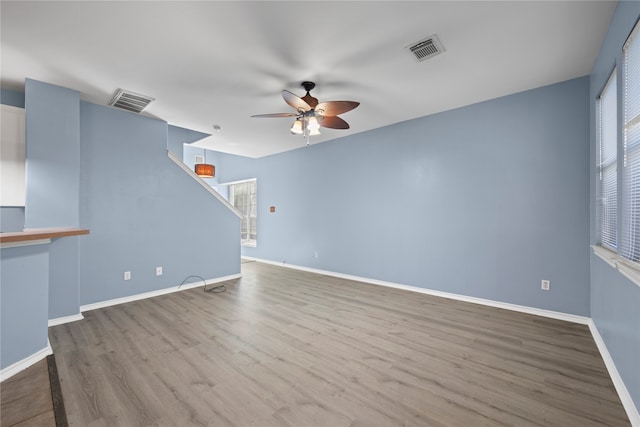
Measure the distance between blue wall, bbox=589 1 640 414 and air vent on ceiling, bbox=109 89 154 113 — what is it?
15.3ft

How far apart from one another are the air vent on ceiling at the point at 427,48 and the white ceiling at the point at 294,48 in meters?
0.06

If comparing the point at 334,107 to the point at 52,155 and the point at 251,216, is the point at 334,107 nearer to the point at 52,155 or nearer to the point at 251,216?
the point at 52,155

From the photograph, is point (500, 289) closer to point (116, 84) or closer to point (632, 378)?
point (632, 378)

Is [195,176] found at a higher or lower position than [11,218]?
higher

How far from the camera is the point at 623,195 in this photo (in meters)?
2.00

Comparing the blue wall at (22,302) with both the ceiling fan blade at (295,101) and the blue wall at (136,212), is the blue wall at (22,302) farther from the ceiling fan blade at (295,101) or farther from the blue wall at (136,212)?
the ceiling fan blade at (295,101)

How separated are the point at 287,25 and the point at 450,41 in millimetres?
1452

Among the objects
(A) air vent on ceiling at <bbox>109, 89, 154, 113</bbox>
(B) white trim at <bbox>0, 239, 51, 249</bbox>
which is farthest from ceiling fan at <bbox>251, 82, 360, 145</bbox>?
(B) white trim at <bbox>0, 239, 51, 249</bbox>

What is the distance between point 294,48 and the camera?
2506 mm

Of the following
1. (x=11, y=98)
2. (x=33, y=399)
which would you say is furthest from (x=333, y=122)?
(x=11, y=98)

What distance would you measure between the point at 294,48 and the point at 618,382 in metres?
3.66

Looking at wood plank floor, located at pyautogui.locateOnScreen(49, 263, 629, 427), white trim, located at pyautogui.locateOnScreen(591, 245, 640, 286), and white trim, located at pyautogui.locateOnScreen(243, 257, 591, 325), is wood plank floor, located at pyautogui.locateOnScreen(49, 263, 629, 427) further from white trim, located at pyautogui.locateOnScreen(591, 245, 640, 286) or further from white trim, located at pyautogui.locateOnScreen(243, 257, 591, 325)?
white trim, located at pyautogui.locateOnScreen(591, 245, 640, 286)

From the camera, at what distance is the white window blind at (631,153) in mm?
1763

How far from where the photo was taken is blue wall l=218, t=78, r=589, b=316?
3182 mm
